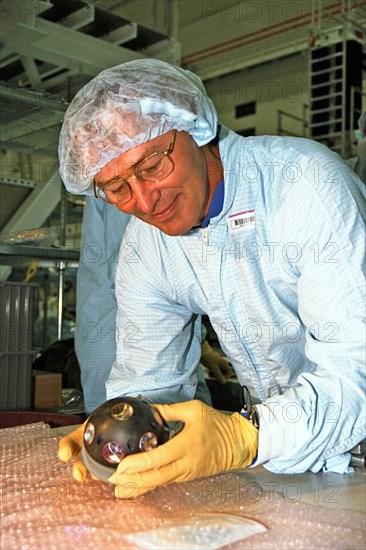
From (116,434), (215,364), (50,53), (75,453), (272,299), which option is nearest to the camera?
(116,434)

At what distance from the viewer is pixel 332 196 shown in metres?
1.13

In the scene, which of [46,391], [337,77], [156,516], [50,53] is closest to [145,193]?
[156,516]

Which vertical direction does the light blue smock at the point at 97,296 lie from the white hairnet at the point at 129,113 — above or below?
below

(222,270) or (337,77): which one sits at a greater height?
(337,77)

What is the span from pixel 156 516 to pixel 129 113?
31.1 inches

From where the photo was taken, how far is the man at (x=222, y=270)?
1.05 metres

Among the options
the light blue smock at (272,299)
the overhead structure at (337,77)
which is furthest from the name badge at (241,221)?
the overhead structure at (337,77)

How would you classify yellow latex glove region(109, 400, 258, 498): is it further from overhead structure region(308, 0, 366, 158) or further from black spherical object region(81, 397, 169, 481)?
overhead structure region(308, 0, 366, 158)

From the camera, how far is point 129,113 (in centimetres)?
123

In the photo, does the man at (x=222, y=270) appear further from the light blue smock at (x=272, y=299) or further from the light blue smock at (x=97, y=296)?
the light blue smock at (x=97, y=296)

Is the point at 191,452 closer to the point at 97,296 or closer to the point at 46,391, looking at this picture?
the point at 97,296

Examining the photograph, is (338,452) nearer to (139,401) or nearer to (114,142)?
(139,401)

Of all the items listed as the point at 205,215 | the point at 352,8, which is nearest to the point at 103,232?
the point at 205,215

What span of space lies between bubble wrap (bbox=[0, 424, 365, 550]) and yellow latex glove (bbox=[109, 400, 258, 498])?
0.05 meters
